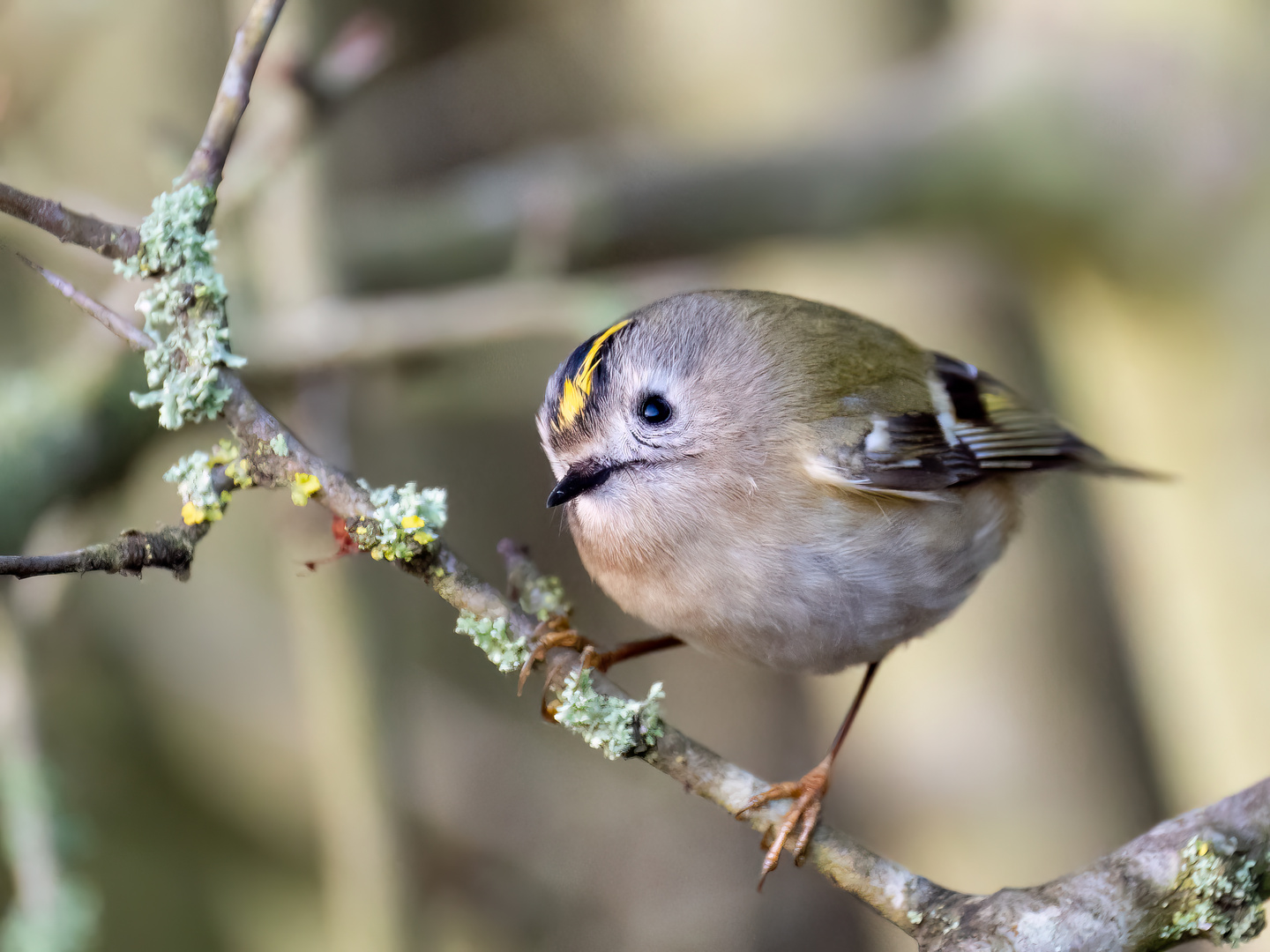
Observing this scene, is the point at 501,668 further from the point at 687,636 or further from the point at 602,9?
the point at 602,9

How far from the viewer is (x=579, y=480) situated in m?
1.21

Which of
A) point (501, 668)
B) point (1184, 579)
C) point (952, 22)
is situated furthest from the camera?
point (952, 22)

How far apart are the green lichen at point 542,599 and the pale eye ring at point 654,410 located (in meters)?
0.25

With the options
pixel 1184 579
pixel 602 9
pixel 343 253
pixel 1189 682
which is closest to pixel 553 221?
pixel 343 253

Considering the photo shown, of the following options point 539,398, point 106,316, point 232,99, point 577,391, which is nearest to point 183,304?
point 106,316

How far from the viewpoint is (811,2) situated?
260 centimetres

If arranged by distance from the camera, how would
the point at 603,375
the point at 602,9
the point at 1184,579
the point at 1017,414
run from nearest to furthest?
the point at 603,375
the point at 1017,414
the point at 1184,579
the point at 602,9

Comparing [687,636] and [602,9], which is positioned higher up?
[602,9]

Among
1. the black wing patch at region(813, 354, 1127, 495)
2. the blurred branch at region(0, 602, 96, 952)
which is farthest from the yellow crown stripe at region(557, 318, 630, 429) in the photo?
the blurred branch at region(0, 602, 96, 952)

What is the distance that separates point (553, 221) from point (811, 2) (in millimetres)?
1044

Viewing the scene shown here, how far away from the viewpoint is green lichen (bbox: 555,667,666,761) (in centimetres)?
90

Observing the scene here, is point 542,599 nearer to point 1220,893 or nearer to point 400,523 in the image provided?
point 400,523

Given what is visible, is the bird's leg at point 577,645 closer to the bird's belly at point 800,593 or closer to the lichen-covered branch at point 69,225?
the bird's belly at point 800,593

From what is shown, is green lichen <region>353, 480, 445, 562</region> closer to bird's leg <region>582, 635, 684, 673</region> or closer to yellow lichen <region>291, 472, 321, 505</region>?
yellow lichen <region>291, 472, 321, 505</region>
